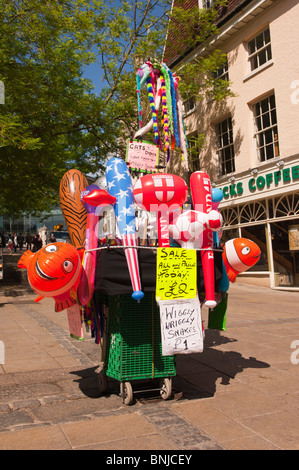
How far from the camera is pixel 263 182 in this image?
14289 millimetres

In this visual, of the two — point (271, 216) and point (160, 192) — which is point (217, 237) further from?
point (271, 216)

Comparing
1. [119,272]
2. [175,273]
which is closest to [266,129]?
[175,273]

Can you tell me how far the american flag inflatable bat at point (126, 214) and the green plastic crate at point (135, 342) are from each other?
14.9 inches

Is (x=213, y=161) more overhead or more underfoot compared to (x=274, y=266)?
more overhead

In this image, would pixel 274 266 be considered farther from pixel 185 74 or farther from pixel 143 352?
pixel 143 352

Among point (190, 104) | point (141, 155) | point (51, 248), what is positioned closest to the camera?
point (51, 248)

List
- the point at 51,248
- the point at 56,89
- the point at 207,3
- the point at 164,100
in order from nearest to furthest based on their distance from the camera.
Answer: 1. the point at 51,248
2. the point at 164,100
3. the point at 56,89
4. the point at 207,3

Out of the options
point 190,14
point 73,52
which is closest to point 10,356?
point 73,52

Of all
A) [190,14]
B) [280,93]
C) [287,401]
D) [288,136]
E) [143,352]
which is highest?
[190,14]

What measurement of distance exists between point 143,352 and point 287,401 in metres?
1.45

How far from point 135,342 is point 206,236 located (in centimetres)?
124

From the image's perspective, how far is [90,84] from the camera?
53.0 ft

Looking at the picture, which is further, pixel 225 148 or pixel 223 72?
pixel 223 72

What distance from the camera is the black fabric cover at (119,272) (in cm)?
346
